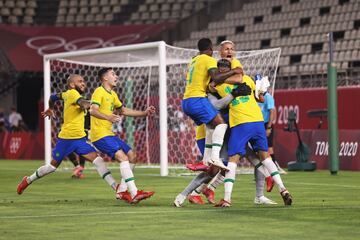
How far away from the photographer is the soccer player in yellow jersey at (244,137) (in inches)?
519

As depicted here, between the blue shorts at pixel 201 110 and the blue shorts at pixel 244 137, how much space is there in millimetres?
425

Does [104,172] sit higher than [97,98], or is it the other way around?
[97,98]

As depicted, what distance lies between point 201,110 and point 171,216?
6.98 ft

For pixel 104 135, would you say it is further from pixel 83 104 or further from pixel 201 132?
pixel 201 132

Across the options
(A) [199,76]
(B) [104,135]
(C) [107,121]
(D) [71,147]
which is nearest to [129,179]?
(B) [104,135]

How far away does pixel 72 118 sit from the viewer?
1703 centimetres

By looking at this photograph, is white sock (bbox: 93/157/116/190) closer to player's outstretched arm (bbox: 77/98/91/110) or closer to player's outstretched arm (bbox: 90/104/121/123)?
player's outstretched arm (bbox: 77/98/91/110)

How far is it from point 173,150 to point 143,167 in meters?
0.87

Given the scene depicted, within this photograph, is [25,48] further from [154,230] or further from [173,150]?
[154,230]

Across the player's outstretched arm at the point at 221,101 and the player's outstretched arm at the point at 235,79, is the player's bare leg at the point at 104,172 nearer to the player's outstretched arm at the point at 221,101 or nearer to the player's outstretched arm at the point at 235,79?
the player's outstretched arm at the point at 221,101

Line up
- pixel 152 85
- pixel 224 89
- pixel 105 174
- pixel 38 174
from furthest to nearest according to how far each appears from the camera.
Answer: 1. pixel 152 85
2. pixel 38 174
3. pixel 105 174
4. pixel 224 89

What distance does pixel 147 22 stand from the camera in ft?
136

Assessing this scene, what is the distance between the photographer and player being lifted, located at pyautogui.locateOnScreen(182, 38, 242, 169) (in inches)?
531

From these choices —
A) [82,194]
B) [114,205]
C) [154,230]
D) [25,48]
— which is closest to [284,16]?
[25,48]
